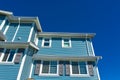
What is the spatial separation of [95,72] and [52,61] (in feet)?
13.4

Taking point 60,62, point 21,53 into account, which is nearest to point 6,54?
point 21,53

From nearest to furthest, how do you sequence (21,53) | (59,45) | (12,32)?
(21,53) → (12,32) → (59,45)

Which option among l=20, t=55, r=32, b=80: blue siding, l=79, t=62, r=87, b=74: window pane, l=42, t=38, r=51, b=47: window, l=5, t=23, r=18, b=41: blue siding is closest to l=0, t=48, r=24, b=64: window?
l=20, t=55, r=32, b=80: blue siding

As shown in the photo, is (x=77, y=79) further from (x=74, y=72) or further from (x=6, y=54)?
(x=6, y=54)

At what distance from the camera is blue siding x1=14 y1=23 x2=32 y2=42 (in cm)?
1340

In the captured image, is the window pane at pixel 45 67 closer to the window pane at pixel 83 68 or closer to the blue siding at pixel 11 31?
the window pane at pixel 83 68

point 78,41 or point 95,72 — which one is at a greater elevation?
point 78,41

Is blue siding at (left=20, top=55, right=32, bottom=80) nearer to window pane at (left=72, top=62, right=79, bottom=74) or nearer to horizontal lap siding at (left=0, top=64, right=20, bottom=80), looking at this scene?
horizontal lap siding at (left=0, top=64, right=20, bottom=80)

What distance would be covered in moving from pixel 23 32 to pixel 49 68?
451 centimetres

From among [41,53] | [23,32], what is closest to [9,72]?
[41,53]

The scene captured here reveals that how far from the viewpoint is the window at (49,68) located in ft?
41.0

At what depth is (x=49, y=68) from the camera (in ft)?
42.1

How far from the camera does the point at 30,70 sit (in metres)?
12.4

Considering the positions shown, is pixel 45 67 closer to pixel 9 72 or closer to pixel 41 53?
pixel 41 53
